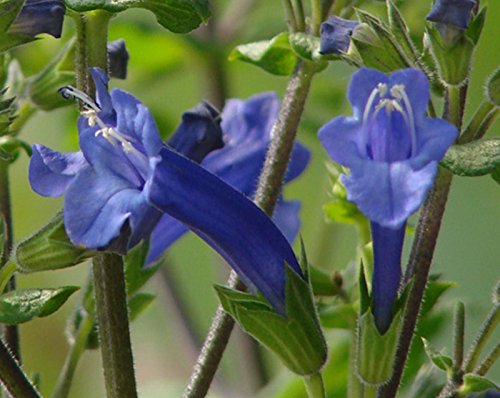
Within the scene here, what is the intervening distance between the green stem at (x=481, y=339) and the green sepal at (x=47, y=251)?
0.78ft

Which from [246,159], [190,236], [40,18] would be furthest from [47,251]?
[190,236]

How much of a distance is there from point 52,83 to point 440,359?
320 mm

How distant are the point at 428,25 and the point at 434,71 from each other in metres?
0.06

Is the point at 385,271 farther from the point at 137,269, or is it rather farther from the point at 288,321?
Answer: the point at 137,269

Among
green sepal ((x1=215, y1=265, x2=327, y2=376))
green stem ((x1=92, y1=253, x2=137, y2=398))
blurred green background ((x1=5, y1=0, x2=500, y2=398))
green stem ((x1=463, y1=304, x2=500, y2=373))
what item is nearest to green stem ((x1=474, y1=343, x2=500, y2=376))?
green stem ((x1=463, y1=304, x2=500, y2=373))

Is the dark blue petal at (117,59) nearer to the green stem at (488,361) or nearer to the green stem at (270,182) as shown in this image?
the green stem at (270,182)

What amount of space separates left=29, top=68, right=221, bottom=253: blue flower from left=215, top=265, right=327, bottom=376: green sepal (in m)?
0.07

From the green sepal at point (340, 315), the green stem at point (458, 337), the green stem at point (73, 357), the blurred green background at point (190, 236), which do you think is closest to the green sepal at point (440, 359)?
the green stem at point (458, 337)

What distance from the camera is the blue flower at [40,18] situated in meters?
0.66

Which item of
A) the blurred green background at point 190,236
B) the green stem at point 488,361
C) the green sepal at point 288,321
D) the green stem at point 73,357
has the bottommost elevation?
the blurred green background at point 190,236

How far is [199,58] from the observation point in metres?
1.42

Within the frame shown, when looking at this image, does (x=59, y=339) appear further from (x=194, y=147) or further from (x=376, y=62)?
(x=376, y=62)

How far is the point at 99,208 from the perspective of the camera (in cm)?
60

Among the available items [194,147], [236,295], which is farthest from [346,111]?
[236,295]
